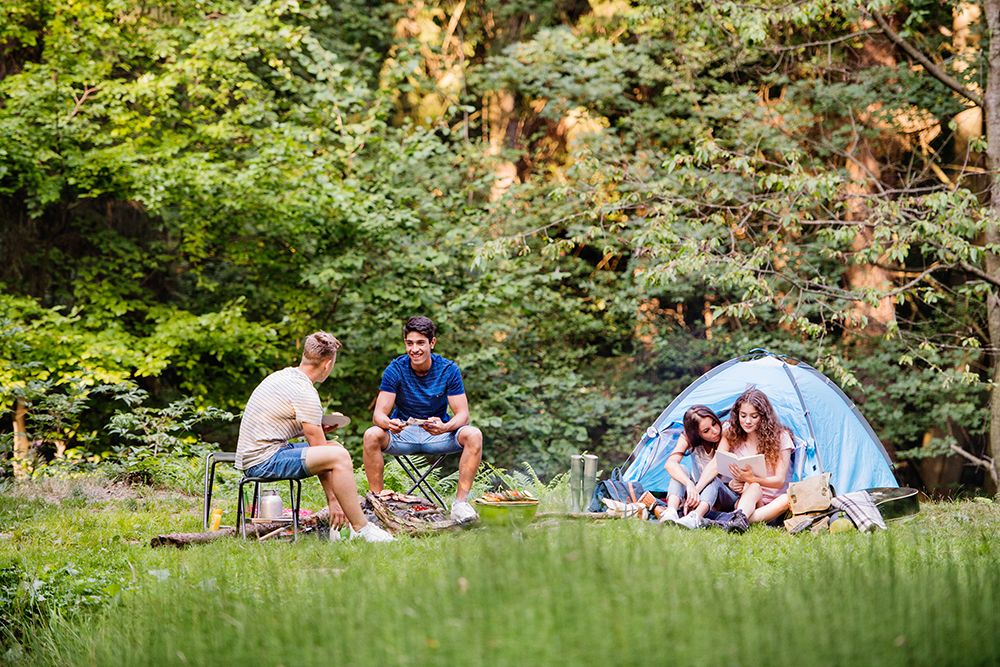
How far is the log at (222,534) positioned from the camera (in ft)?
12.2

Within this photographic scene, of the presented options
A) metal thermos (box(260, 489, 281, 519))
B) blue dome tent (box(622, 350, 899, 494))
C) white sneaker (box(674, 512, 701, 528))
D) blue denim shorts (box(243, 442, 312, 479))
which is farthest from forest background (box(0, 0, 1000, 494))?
blue denim shorts (box(243, 442, 312, 479))

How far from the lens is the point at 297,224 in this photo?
24.4 feet

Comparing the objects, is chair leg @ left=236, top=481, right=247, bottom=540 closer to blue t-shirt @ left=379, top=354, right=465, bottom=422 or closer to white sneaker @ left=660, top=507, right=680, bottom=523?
blue t-shirt @ left=379, top=354, right=465, bottom=422

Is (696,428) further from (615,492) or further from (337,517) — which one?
(337,517)

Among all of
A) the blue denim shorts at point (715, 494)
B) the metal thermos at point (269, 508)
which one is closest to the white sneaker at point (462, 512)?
the metal thermos at point (269, 508)

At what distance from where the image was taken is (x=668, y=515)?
4.34 m

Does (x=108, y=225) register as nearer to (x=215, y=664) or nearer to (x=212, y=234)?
(x=212, y=234)

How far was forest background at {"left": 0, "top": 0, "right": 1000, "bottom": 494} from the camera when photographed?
22.0 ft

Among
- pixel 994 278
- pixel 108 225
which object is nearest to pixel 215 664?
pixel 994 278

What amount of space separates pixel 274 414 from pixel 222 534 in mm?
670

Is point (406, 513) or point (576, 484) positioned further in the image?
point (406, 513)

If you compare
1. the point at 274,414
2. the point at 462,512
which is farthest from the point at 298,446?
the point at 462,512

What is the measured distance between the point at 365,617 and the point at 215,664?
15.9 inches

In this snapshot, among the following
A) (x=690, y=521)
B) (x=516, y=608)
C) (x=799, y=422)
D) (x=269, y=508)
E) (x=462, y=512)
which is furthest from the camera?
(x=799, y=422)
